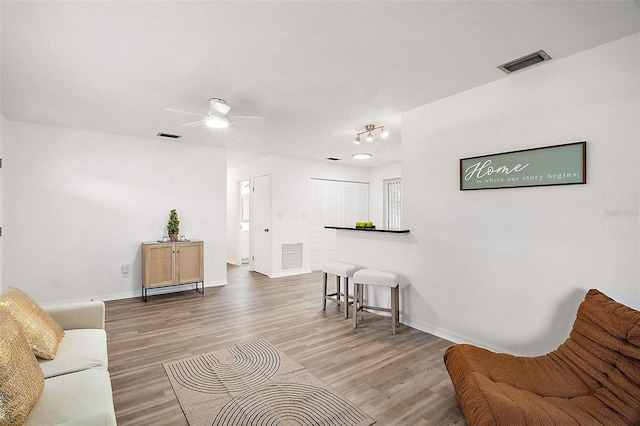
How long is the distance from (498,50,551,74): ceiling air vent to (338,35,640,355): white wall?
109 mm

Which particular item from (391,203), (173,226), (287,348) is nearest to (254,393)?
(287,348)

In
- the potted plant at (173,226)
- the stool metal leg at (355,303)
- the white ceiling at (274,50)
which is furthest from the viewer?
the potted plant at (173,226)

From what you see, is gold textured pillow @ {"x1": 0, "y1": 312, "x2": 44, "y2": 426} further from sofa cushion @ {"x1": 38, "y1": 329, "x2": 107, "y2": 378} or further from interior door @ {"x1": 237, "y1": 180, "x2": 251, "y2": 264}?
interior door @ {"x1": 237, "y1": 180, "x2": 251, "y2": 264}

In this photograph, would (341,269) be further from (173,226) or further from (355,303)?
(173,226)

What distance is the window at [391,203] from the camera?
24.6 feet

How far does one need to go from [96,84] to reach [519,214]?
13.3ft

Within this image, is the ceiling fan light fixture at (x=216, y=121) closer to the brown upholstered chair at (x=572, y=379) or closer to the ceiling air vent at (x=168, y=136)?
the ceiling air vent at (x=168, y=136)

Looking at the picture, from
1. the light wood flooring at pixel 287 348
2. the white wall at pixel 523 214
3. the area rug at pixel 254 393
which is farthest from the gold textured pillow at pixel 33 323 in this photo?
the white wall at pixel 523 214

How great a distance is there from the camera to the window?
24.6 ft

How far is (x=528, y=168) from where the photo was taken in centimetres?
265

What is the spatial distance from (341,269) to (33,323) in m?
2.87

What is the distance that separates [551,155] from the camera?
8.26 ft

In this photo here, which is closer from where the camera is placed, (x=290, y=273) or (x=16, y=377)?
(x=16, y=377)

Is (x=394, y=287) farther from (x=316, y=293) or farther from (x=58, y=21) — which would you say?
(x=58, y=21)
